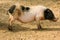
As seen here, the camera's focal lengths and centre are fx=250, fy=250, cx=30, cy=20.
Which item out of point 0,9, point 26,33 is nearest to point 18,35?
point 26,33

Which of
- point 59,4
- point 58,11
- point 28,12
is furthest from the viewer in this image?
point 59,4

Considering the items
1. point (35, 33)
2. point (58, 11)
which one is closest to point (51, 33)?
point (35, 33)

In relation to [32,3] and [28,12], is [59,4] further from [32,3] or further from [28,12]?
[28,12]

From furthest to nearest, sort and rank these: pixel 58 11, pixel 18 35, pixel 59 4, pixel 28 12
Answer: pixel 59 4 < pixel 58 11 < pixel 28 12 < pixel 18 35

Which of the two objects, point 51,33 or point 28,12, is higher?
point 28,12

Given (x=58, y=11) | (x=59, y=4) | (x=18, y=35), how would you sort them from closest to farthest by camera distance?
(x=18, y=35) < (x=58, y=11) < (x=59, y=4)

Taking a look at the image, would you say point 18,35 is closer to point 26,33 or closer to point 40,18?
point 26,33

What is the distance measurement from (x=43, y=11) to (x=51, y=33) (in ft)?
2.52

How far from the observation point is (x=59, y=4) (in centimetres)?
1153

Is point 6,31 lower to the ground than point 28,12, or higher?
lower

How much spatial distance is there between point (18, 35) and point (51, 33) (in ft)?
3.18

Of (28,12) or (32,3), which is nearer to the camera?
(28,12)

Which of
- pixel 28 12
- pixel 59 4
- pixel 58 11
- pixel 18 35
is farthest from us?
pixel 59 4

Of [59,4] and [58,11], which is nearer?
[58,11]
